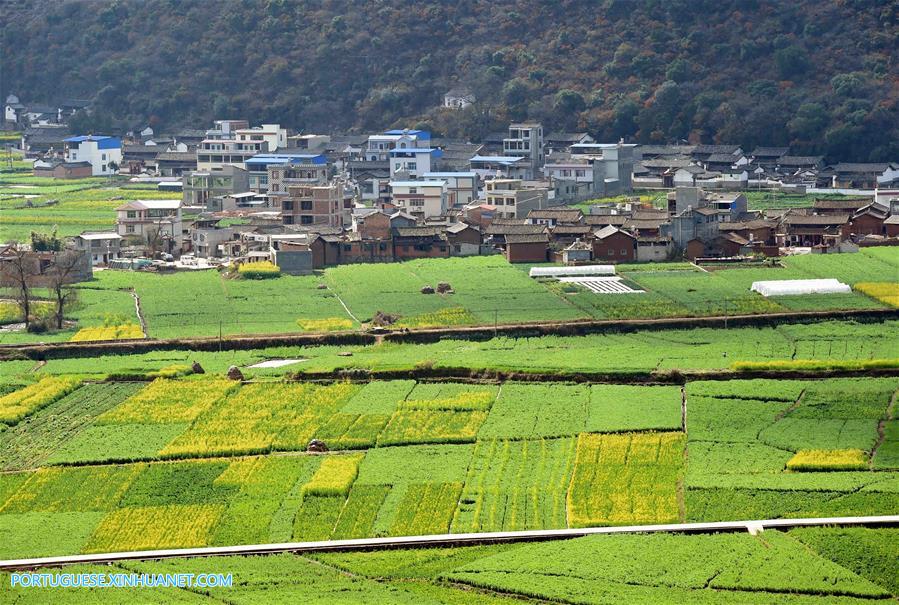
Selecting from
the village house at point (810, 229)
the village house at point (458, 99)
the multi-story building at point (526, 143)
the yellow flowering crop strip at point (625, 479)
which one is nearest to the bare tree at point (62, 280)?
the yellow flowering crop strip at point (625, 479)

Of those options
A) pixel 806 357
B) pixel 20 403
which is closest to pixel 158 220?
pixel 20 403

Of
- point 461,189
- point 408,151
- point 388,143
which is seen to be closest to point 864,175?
point 461,189

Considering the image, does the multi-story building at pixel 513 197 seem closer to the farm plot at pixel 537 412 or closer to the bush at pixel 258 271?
the bush at pixel 258 271

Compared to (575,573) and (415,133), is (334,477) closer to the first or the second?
(575,573)

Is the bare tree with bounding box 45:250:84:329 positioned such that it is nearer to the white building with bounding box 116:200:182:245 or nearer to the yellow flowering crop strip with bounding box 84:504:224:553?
the white building with bounding box 116:200:182:245

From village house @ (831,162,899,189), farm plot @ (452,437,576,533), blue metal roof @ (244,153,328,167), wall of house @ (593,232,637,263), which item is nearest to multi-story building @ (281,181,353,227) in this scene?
blue metal roof @ (244,153,328,167)

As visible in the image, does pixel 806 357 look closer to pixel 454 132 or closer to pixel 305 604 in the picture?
pixel 305 604
